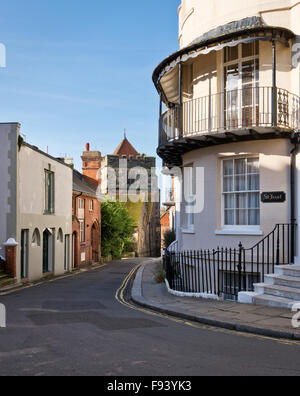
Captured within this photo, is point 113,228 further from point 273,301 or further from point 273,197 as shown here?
point 273,301

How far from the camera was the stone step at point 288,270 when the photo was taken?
440 inches

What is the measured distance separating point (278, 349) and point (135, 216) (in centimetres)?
4826

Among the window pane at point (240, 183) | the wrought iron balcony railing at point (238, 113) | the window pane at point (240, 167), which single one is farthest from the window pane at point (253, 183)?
the wrought iron balcony railing at point (238, 113)

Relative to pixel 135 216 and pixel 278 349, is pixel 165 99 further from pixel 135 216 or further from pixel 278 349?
pixel 135 216

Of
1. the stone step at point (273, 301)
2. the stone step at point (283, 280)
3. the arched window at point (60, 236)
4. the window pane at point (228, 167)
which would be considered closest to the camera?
the stone step at point (273, 301)

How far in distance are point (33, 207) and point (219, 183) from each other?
11.6 m

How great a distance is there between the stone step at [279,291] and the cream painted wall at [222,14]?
7282mm

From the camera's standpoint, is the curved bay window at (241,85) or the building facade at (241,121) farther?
the curved bay window at (241,85)

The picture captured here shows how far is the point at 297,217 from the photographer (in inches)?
479

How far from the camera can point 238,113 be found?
13523mm

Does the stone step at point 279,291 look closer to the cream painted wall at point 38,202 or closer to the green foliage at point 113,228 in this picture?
the cream painted wall at point 38,202

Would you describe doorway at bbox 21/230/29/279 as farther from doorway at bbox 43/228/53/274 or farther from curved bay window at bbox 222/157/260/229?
curved bay window at bbox 222/157/260/229

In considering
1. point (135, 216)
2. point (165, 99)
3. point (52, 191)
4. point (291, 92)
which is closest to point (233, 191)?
point (291, 92)

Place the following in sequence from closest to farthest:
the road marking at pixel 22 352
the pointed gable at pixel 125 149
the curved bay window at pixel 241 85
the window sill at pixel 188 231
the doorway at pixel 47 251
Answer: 1. the road marking at pixel 22 352
2. the curved bay window at pixel 241 85
3. the window sill at pixel 188 231
4. the doorway at pixel 47 251
5. the pointed gable at pixel 125 149
